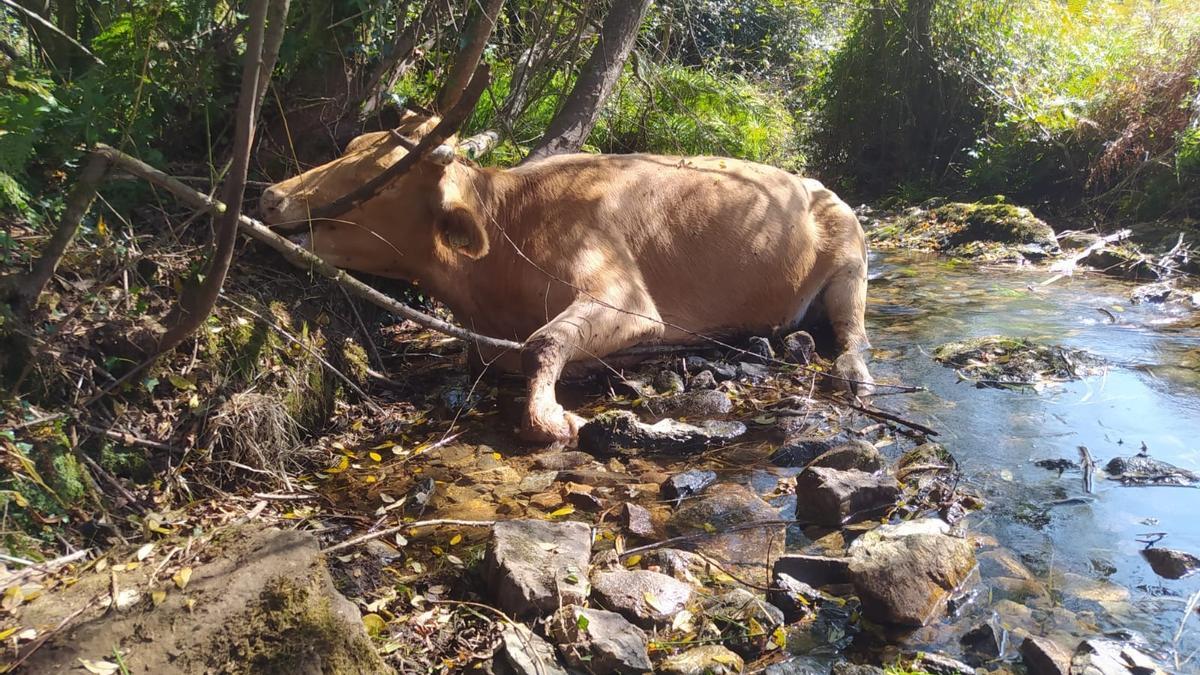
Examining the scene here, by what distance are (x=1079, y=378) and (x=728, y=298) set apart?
226 cm

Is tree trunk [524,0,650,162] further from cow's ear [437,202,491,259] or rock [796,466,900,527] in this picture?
rock [796,466,900,527]

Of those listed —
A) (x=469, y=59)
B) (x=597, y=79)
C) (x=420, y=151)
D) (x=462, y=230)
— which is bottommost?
(x=462, y=230)

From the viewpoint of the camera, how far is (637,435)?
178 inches

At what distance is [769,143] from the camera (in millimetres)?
12086

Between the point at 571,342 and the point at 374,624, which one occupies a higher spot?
the point at 571,342

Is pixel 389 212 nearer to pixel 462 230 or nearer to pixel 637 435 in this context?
Result: pixel 462 230

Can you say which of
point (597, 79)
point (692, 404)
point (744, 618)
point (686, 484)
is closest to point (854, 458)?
point (686, 484)

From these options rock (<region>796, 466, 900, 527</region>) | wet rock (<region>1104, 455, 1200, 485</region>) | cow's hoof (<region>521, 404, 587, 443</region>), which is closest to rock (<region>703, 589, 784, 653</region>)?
rock (<region>796, 466, 900, 527</region>)

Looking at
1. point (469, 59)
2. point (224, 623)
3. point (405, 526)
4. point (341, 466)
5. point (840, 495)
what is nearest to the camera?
point (224, 623)

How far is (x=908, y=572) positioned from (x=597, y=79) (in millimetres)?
5480

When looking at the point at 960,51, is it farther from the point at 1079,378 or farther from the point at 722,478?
the point at 722,478

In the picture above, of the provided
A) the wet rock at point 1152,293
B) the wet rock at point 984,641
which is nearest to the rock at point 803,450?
the wet rock at point 984,641

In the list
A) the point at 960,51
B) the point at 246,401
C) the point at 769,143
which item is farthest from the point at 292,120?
the point at 960,51

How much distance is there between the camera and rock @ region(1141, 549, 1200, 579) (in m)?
3.30
